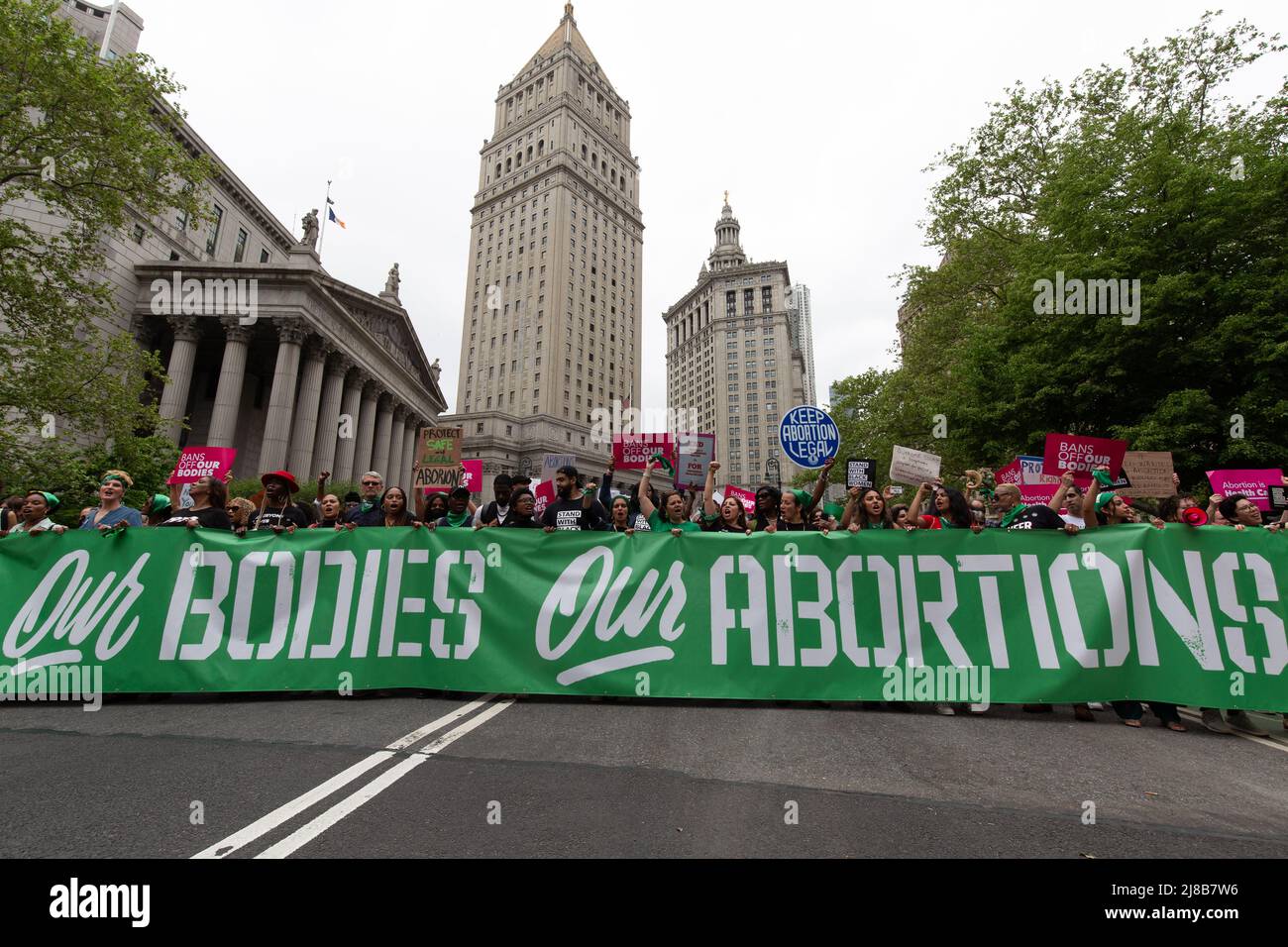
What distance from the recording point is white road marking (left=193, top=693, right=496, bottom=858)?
260 cm

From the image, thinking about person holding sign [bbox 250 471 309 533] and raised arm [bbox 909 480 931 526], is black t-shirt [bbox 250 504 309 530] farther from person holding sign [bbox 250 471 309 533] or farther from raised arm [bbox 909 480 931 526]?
raised arm [bbox 909 480 931 526]

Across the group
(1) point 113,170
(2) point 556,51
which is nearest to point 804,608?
(1) point 113,170

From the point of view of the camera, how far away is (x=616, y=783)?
3498 mm

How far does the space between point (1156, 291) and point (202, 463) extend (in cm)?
2009

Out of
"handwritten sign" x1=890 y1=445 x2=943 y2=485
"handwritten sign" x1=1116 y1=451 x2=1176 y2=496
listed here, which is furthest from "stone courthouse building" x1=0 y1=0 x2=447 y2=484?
"handwritten sign" x1=1116 y1=451 x2=1176 y2=496

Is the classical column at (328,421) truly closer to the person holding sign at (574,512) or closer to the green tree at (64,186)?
the green tree at (64,186)

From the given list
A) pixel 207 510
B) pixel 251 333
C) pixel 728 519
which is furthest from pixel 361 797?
pixel 251 333

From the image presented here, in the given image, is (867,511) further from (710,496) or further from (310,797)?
(310,797)

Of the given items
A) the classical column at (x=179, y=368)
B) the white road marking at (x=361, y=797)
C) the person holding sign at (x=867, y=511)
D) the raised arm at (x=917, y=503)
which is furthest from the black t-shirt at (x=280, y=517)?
the classical column at (x=179, y=368)

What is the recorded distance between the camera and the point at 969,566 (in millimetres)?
5520

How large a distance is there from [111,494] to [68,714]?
215cm

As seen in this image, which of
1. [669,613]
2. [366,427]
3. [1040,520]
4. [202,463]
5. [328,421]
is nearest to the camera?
[669,613]

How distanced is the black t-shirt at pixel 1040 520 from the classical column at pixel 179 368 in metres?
41.0
